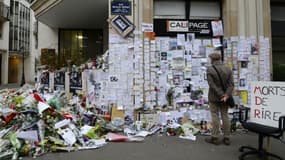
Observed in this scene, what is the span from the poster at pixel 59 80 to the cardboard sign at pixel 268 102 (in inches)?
247

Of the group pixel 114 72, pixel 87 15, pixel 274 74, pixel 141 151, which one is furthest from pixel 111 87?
pixel 274 74

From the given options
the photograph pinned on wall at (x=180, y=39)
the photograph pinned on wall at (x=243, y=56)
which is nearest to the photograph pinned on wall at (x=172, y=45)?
the photograph pinned on wall at (x=180, y=39)

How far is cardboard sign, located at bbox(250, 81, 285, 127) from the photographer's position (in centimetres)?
429

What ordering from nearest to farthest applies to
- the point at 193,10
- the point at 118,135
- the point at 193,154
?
1. the point at 193,154
2. the point at 118,135
3. the point at 193,10

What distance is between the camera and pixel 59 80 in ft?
29.5

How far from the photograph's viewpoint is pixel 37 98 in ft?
19.1

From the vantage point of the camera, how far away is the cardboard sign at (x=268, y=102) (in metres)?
4.29

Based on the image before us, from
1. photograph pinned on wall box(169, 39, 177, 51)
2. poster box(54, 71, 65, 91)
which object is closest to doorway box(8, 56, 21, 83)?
poster box(54, 71, 65, 91)

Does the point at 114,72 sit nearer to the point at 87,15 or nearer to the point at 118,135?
the point at 118,135

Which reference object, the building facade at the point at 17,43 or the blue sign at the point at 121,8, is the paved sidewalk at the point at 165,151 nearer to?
the blue sign at the point at 121,8

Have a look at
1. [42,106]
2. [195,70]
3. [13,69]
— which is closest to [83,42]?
[195,70]

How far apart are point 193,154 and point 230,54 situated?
336 centimetres

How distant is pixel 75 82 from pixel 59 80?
1.28 meters

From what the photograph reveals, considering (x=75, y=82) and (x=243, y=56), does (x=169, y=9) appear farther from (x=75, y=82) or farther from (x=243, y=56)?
(x=75, y=82)
